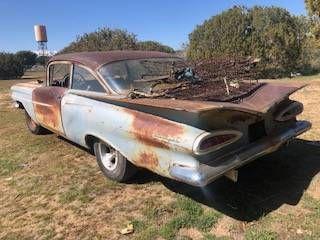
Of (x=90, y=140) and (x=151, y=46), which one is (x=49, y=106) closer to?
(x=90, y=140)

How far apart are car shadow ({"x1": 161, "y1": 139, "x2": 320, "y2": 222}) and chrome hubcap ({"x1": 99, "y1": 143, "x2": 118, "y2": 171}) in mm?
671

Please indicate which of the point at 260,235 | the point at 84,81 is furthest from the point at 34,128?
the point at 260,235

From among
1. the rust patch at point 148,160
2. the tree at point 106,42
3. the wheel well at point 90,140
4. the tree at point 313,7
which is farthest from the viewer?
the tree at point 106,42

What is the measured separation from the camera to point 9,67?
159ft

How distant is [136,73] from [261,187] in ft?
6.91

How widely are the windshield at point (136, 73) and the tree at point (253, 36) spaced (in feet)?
58.1

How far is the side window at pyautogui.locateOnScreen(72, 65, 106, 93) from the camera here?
5.41 m

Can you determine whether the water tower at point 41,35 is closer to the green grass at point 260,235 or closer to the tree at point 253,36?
A: the tree at point 253,36

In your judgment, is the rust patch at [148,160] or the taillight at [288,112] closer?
the rust patch at [148,160]

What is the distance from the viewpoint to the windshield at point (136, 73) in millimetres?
5242

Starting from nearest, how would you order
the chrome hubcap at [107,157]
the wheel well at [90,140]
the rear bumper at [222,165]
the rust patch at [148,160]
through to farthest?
the rear bumper at [222,165], the rust patch at [148,160], the chrome hubcap at [107,157], the wheel well at [90,140]

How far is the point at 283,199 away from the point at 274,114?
36.4 inches

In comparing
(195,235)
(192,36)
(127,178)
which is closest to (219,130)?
(195,235)

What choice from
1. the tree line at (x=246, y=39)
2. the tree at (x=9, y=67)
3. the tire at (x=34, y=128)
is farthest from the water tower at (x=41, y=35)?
the tire at (x=34, y=128)
